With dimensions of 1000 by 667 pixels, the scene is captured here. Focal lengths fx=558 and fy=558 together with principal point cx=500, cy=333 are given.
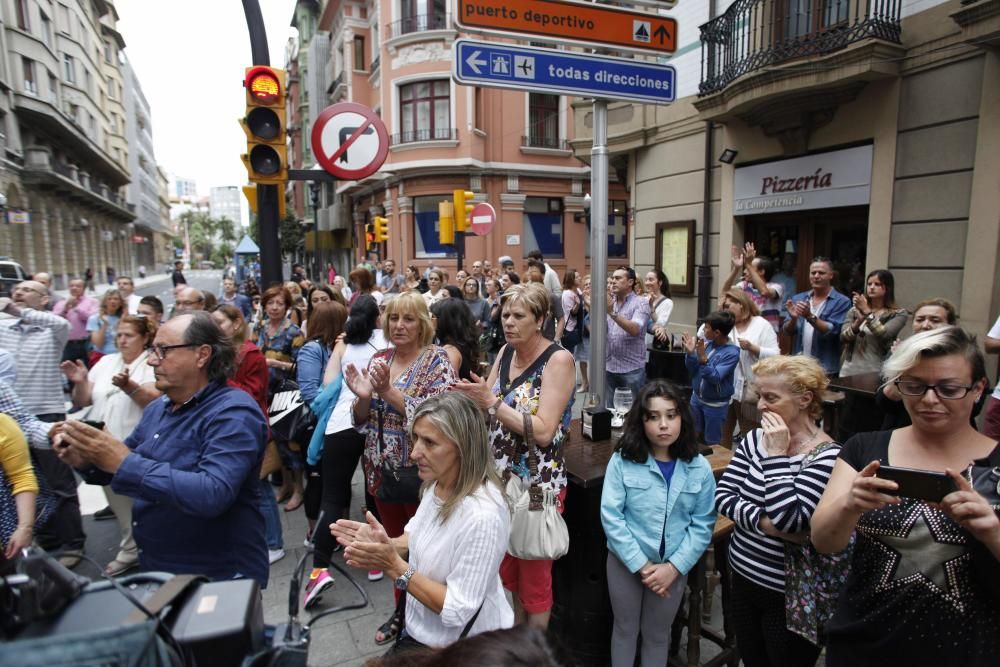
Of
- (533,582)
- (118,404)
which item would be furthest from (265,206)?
(533,582)

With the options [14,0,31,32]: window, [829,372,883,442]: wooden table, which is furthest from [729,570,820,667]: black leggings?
[14,0,31,32]: window

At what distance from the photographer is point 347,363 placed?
379 centimetres

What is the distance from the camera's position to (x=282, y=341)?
5.59 metres

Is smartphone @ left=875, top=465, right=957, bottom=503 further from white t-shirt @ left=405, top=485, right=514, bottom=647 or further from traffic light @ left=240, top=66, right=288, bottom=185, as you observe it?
traffic light @ left=240, top=66, right=288, bottom=185

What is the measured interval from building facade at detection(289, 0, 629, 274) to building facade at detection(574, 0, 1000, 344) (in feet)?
37.9

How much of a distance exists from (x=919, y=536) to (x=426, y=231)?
75.8ft

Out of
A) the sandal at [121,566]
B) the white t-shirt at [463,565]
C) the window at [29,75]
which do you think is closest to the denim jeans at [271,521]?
the sandal at [121,566]

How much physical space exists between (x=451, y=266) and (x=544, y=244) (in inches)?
172

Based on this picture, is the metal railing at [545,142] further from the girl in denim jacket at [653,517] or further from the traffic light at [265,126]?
the girl in denim jacket at [653,517]

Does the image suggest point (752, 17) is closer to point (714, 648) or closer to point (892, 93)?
point (892, 93)

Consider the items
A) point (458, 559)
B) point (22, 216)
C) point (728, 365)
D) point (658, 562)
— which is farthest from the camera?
point (22, 216)

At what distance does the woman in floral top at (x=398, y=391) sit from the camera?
3.16 meters

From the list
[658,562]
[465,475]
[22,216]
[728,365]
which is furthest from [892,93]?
[22,216]

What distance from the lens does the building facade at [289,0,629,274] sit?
22.3 metres
